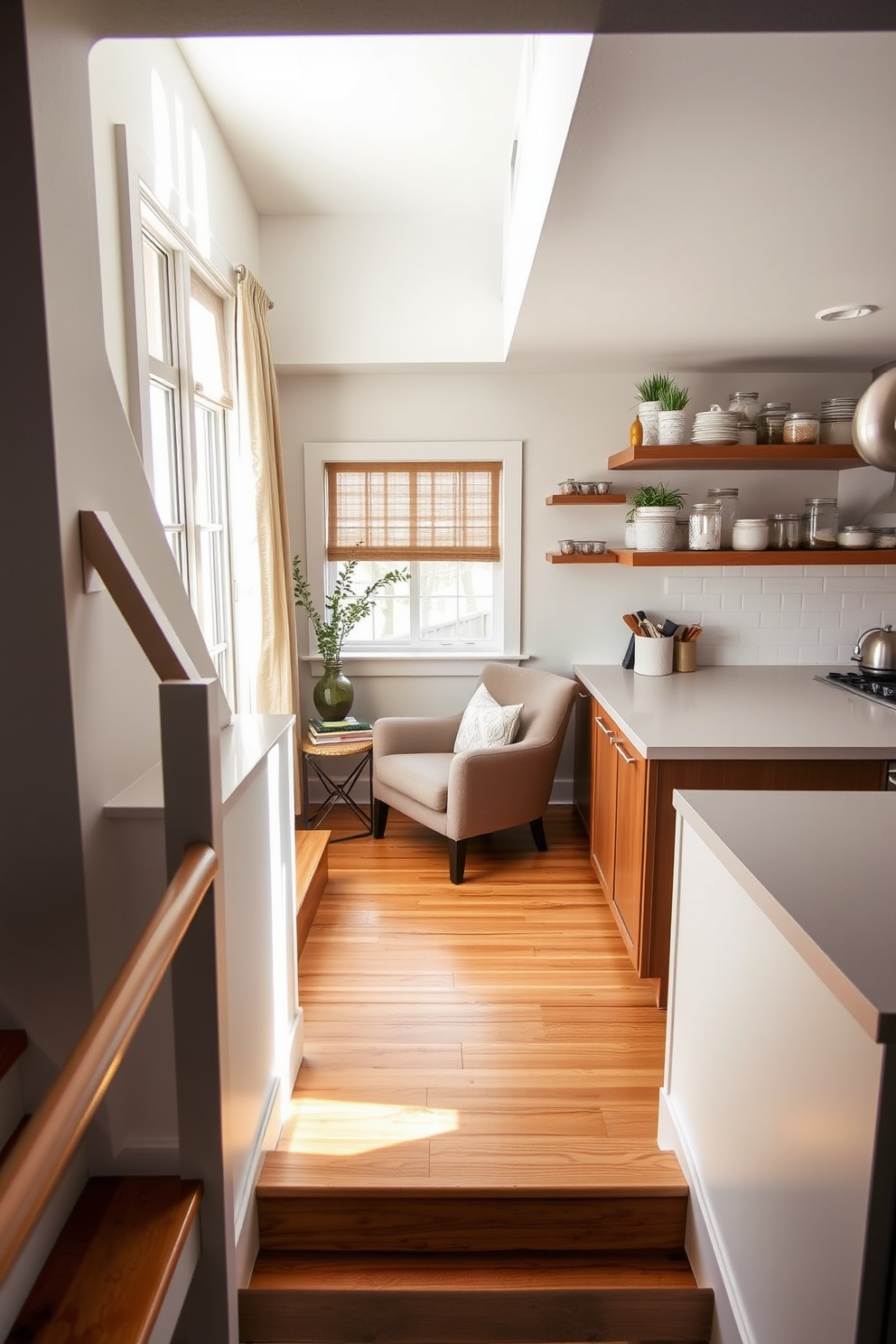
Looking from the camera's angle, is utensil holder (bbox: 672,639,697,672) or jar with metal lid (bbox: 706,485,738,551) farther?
utensil holder (bbox: 672,639,697,672)

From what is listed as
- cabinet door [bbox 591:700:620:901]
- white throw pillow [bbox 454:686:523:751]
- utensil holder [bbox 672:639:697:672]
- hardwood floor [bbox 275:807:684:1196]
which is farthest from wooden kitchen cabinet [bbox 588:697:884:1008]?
utensil holder [bbox 672:639:697:672]

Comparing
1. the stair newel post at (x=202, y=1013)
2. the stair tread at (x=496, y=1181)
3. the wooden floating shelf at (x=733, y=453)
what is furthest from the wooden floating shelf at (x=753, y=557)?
the stair newel post at (x=202, y=1013)

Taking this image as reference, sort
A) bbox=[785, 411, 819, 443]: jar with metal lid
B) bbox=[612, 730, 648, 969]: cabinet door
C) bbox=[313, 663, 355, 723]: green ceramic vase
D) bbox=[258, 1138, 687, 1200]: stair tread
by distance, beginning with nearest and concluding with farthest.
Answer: bbox=[258, 1138, 687, 1200]: stair tread < bbox=[612, 730, 648, 969]: cabinet door < bbox=[785, 411, 819, 443]: jar with metal lid < bbox=[313, 663, 355, 723]: green ceramic vase

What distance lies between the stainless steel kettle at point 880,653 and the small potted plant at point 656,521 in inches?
35.8

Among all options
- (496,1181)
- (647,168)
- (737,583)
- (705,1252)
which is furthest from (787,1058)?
(737,583)

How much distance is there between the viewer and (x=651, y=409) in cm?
383

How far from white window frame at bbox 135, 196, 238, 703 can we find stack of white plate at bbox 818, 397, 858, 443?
2548 mm

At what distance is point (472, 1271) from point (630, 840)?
1417 mm

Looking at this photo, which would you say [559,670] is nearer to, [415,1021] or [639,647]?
[639,647]

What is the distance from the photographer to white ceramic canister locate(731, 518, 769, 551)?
12.7ft

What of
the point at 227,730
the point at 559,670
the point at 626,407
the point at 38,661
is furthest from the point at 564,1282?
the point at 626,407

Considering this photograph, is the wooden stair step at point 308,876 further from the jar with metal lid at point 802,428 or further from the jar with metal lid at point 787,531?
the jar with metal lid at point 802,428

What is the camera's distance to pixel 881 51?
1.45m

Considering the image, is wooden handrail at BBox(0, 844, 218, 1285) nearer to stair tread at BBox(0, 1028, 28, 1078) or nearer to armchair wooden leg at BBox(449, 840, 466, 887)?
stair tread at BBox(0, 1028, 28, 1078)
